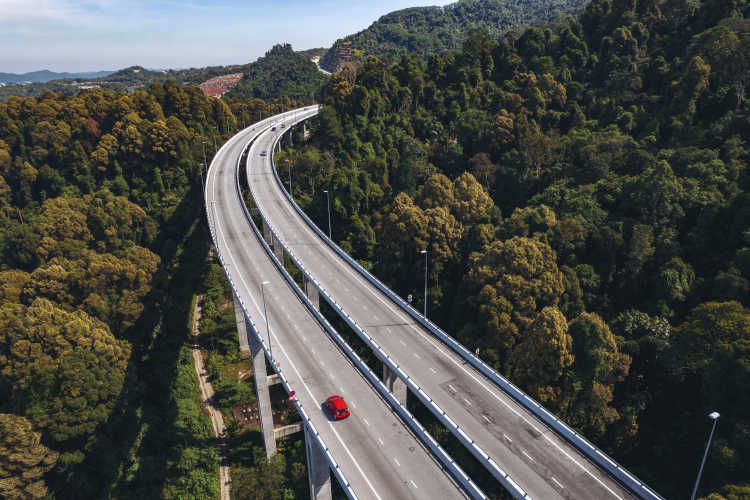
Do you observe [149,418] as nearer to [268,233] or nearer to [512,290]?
[268,233]

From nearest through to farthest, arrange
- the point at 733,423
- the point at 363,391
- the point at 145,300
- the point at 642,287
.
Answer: the point at 733,423 → the point at 363,391 → the point at 642,287 → the point at 145,300

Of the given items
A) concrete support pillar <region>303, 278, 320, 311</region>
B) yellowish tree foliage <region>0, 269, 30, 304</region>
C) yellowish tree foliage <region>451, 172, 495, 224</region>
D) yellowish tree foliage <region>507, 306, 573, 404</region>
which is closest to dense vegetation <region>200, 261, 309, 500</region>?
concrete support pillar <region>303, 278, 320, 311</region>

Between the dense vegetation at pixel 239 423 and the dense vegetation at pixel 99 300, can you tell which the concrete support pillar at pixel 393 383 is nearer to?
the dense vegetation at pixel 239 423

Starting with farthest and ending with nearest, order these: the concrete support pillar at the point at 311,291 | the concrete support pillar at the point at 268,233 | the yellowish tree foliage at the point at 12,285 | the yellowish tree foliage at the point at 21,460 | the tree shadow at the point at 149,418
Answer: the concrete support pillar at the point at 268,233, the yellowish tree foliage at the point at 12,285, the concrete support pillar at the point at 311,291, the tree shadow at the point at 149,418, the yellowish tree foliage at the point at 21,460

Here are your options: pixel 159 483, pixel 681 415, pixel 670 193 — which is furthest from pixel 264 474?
pixel 670 193

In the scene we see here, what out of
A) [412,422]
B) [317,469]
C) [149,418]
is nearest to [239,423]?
[149,418]

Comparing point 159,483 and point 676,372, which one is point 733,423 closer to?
point 676,372

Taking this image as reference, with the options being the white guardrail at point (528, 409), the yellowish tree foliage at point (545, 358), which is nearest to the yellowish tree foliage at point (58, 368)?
the white guardrail at point (528, 409)
